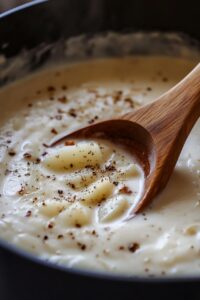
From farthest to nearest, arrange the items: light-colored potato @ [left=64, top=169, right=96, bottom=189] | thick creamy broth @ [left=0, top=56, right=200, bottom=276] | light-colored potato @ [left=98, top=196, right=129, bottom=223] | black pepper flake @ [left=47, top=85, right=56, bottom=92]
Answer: black pepper flake @ [left=47, top=85, right=56, bottom=92], light-colored potato @ [left=64, top=169, right=96, bottom=189], light-colored potato @ [left=98, top=196, right=129, bottom=223], thick creamy broth @ [left=0, top=56, right=200, bottom=276]

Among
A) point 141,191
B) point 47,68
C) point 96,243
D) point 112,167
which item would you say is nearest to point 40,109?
point 47,68

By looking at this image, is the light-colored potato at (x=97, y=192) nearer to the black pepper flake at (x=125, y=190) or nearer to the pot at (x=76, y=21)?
the black pepper flake at (x=125, y=190)

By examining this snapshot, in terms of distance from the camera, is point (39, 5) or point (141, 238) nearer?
point (141, 238)

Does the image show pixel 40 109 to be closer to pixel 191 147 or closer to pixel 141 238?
pixel 191 147

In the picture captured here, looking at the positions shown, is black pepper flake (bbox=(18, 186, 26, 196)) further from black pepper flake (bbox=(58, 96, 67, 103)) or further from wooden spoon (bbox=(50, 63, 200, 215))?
black pepper flake (bbox=(58, 96, 67, 103))

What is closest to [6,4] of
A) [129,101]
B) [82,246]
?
[129,101]

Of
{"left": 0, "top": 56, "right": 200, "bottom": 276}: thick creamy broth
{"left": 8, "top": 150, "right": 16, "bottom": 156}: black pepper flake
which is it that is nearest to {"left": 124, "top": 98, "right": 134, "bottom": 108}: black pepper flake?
{"left": 0, "top": 56, "right": 200, "bottom": 276}: thick creamy broth

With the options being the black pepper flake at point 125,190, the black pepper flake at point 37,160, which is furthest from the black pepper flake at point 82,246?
the black pepper flake at point 37,160
